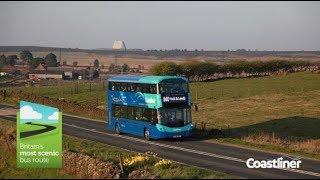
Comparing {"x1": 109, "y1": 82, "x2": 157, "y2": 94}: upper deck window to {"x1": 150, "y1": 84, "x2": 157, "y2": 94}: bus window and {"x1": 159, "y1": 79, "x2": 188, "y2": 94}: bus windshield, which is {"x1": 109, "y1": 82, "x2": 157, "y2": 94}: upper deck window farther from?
{"x1": 159, "y1": 79, "x2": 188, "y2": 94}: bus windshield

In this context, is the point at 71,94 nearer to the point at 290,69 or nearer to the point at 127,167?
the point at 127,167

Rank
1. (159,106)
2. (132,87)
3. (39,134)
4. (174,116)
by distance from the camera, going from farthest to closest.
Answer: (132,87), (174,116), (159,106), (39,134)

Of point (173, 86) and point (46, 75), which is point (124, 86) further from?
point (46, 75)

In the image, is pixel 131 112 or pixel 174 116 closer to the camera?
pixel 174 116

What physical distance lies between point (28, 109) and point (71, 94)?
59.2 m

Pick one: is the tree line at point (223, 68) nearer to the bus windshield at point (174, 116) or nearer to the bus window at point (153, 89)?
the bus windshield at point (174, 116)

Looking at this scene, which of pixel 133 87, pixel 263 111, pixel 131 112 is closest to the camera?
pixel 133 87

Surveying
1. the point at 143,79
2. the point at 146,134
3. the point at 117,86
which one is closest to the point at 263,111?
the point at 117,86

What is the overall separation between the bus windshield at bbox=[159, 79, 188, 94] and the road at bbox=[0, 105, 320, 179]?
3672mm

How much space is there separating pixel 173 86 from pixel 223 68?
8884cm

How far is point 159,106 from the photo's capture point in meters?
34.5

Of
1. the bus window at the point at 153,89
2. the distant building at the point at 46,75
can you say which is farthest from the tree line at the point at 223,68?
the bus window at the point at 153,89

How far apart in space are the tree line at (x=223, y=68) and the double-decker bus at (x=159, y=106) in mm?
72182

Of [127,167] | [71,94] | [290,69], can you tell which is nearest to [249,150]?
[127,167]
